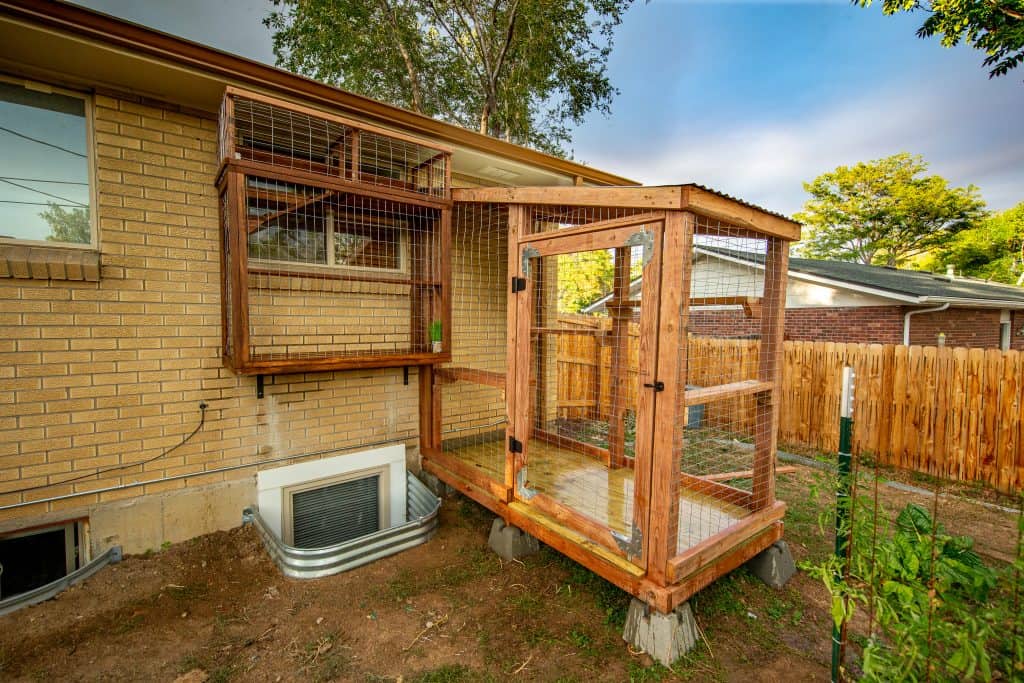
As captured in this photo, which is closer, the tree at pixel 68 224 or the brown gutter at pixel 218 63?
the brown gutter at pixel 218 63

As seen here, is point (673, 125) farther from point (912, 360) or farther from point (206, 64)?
point (206, 64)

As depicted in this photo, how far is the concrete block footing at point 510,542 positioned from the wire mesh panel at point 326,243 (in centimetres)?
145

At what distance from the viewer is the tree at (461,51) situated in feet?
34.5

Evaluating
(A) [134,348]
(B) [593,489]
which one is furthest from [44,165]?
(B) [593,489]

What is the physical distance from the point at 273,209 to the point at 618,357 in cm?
310

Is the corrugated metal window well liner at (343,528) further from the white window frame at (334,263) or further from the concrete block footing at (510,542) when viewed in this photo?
the white window frame at (334,263)

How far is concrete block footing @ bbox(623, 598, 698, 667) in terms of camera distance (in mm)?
2334

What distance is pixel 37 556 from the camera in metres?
2.92

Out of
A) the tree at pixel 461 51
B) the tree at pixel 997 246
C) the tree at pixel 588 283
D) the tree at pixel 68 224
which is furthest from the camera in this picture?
the tree at pixel 997 246

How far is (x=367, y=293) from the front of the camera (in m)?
4.00

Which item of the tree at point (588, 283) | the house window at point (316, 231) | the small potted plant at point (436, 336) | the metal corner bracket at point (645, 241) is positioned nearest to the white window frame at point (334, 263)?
the house window at point (316, 231)

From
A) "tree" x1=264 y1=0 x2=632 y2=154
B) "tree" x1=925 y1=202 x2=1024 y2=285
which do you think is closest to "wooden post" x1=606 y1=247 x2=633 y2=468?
"tree" x1=264 y1=0 x2=632 y2=154

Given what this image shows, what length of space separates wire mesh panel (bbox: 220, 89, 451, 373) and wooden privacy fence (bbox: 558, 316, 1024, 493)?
5.96 ft

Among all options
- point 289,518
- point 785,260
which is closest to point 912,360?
point 785,260
